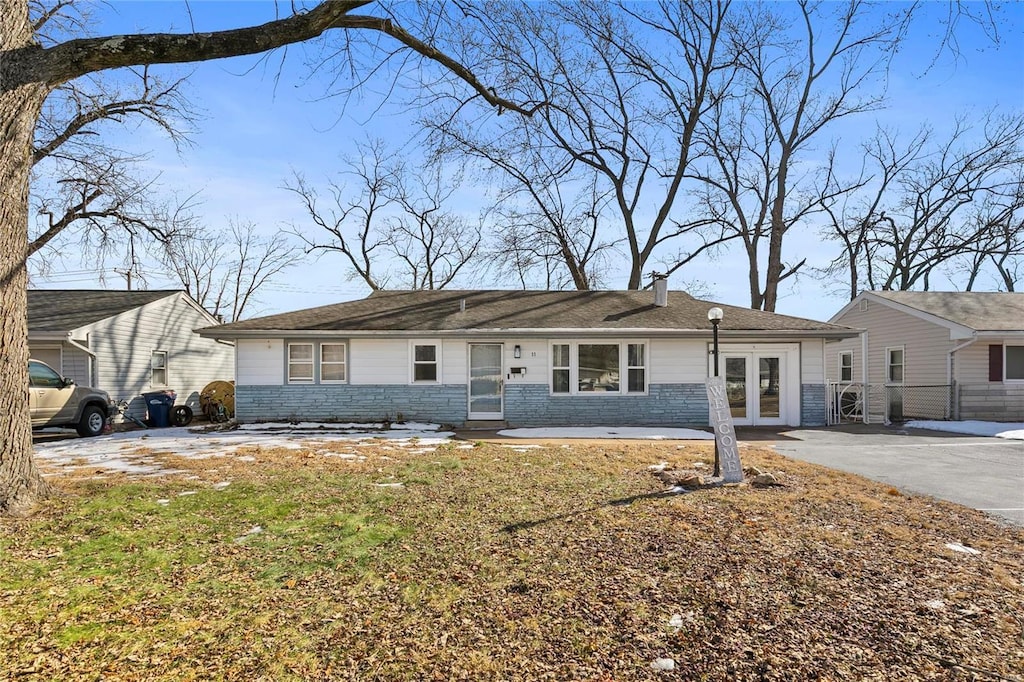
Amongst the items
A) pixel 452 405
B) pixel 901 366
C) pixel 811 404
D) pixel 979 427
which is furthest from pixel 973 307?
pixel 452 405

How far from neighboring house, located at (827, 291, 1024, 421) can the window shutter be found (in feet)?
0.09

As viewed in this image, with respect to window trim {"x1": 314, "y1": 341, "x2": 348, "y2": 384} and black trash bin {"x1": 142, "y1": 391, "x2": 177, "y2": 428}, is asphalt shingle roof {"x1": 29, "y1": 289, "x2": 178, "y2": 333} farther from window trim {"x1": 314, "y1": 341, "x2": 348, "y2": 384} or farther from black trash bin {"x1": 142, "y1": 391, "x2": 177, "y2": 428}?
window trim {"x1": 314, "y1": 341, "x2": 348, "y2": 384}

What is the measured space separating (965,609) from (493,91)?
25.7 feet

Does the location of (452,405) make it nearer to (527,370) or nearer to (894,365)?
(527,370)

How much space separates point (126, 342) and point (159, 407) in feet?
7.98

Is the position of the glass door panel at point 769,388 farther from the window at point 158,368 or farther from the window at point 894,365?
the window at point 158,368

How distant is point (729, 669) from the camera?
9.41ft

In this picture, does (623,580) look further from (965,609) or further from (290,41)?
(290,41)

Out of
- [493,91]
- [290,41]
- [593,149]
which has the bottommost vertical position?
[290,41]

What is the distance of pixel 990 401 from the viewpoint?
16078mm

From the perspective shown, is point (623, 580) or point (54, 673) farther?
point (623, 580)

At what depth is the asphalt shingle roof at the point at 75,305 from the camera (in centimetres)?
1514

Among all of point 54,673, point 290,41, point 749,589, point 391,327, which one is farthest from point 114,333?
point 749,589

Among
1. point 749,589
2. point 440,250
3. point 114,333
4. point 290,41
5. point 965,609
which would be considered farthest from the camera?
point 440,250
